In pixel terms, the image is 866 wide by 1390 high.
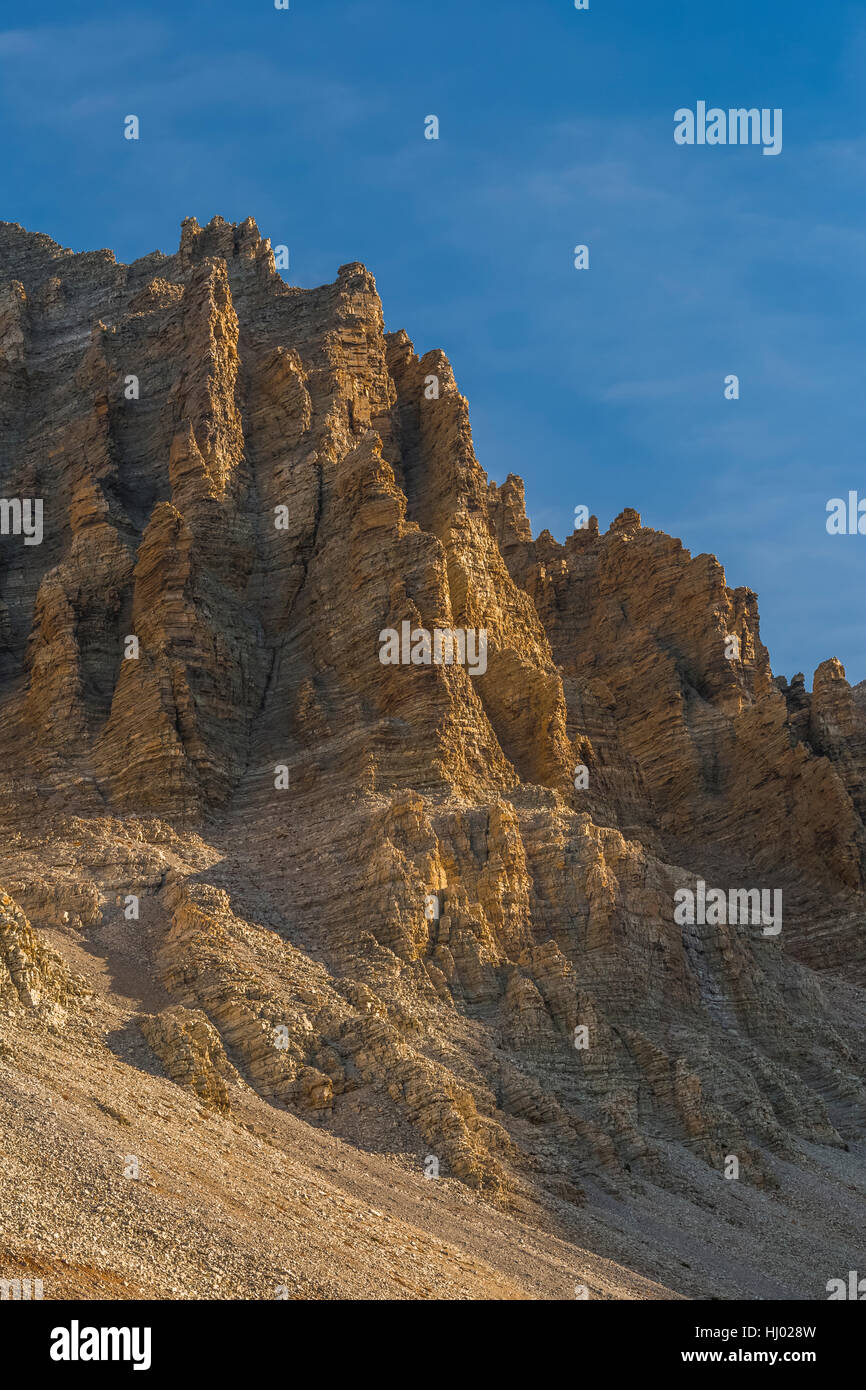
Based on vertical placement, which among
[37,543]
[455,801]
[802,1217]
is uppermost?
[37,543]

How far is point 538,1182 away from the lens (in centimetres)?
5334

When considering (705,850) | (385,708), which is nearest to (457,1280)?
(385,708)

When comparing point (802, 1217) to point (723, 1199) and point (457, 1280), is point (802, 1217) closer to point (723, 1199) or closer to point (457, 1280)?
point (723, 1199)

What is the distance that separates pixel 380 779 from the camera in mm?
74500

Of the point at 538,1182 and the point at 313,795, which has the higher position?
the point at 313,795

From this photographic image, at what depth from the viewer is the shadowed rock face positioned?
189 ft

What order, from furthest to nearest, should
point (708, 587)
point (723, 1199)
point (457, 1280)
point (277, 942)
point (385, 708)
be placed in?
point (708, 587) → point (385, 708) → point (277, 942) → point (723, 1199) → point (457, 1280)

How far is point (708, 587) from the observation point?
388 feet

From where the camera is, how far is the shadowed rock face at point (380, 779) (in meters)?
57.6

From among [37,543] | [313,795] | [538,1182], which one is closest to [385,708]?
[313,795]

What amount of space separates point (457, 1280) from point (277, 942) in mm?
23825
